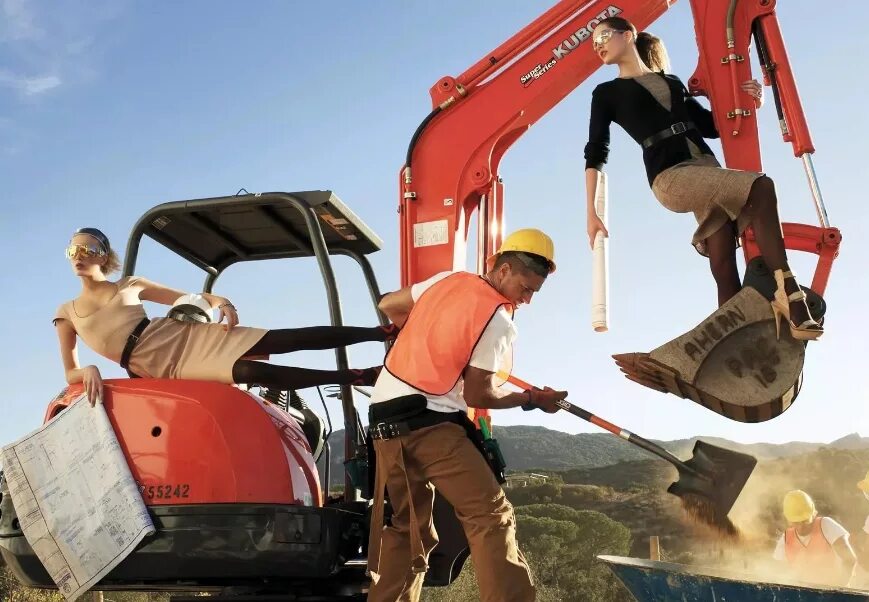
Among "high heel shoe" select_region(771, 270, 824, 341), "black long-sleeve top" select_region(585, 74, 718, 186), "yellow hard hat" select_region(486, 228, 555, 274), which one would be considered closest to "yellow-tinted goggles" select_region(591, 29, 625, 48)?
"black long-sleeve top" select_region(585, 74, 718, 186)

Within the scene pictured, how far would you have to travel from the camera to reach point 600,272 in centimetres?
443

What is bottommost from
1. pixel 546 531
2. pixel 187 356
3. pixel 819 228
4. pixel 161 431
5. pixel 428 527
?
pixel 546 531

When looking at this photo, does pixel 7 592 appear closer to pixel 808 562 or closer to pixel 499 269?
pixel 808 562

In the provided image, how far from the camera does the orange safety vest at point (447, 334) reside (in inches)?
156

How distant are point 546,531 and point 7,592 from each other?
51.3 ft

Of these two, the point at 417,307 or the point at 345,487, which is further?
the point at 345,487

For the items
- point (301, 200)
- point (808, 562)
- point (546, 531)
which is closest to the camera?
point (301, 200)

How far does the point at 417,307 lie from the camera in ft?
13.7

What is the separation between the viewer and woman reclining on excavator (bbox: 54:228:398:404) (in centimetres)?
439

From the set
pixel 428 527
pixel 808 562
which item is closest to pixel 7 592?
pixel 808 562

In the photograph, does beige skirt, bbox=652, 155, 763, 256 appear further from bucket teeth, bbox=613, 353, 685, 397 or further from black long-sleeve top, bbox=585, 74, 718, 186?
bucket teeth, bbox=613, 353, 685, 397

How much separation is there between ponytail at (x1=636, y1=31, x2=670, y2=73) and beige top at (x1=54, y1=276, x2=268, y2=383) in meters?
2.65

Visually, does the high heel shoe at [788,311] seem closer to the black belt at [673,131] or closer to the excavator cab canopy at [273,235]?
the black belt at [673,131]

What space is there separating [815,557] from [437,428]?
5.95m
